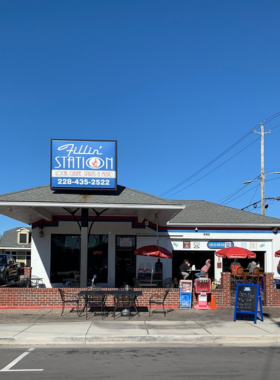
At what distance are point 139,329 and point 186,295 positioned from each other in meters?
4.29

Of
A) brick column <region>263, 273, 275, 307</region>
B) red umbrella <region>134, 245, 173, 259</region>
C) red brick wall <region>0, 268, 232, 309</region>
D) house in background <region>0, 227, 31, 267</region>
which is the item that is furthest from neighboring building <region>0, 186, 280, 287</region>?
house in background <region>0, 227, 31, 267</region>

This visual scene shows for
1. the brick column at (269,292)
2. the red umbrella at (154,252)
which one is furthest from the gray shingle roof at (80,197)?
the brick column at (269,292)

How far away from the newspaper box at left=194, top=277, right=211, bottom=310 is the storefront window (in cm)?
725

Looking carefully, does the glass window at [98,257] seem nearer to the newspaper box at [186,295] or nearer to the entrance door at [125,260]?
the entrance door at [125,260]

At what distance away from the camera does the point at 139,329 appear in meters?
11.3

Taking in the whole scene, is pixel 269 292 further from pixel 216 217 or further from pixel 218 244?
pixel 216 217

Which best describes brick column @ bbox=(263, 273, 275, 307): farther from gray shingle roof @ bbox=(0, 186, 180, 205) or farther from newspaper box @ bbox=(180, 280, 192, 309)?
gray shingle roof @ bbox=(0, 186, 180, 205)

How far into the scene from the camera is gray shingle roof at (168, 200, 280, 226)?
72.8ft

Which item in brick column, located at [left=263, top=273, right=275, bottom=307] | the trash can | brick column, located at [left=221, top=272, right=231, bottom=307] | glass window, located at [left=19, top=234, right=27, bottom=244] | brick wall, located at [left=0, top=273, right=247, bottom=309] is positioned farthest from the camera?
glass window, located at [left=19, top=234, right=27, bottom=244]

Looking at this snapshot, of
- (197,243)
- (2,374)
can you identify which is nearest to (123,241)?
(197,243)

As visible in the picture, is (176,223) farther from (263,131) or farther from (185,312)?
(263,131)

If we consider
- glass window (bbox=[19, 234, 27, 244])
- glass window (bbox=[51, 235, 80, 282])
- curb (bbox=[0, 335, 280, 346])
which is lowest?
curb (bbox=[0, 335, 280, 346])

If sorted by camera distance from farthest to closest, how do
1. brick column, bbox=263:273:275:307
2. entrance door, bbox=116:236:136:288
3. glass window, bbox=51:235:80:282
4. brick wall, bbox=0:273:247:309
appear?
entrance door, bbox=116:236:136:288 < glass window, bbox=51:235:80:282 < brick column, bbox=263:273:275:307 < brick wall, bbox=0:273:247:309

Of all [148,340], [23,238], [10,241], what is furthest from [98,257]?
[10,241]
